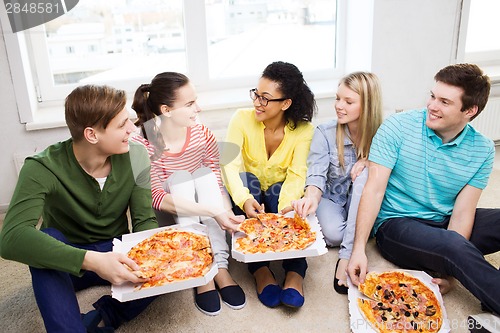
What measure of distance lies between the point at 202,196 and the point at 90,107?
2.19 feet

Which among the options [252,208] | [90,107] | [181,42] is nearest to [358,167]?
[252,208]

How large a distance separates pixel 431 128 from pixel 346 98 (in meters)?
0.40

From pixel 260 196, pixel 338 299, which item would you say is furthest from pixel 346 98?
pixel 338 299

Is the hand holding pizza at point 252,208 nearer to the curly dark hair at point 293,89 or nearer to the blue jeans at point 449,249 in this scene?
the curly dark hair at point 293,89

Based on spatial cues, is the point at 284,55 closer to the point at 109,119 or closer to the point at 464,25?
the point at 464,25

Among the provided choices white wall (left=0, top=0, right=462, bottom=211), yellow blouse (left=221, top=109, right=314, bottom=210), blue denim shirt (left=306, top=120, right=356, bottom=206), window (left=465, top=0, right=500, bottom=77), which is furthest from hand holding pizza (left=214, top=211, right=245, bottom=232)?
window (left=465, top=0, right=500, bottom=77)

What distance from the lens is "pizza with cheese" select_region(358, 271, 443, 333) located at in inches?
63.1

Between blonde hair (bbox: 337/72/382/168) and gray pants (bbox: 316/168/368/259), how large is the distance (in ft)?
0.49

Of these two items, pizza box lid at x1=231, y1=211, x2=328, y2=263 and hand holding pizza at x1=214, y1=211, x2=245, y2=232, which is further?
hand holding pizza at x1=214, y1=211, x2=245, y2=232

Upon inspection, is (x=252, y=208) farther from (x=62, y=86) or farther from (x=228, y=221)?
(x=62, y=86)

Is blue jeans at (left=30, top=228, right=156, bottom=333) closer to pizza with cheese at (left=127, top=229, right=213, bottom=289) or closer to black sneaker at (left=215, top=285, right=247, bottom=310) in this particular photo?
pizza with cheese at (left=127, top=229, right=213, bottom=289)

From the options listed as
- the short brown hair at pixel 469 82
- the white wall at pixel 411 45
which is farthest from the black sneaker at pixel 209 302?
the white wall at pixel 411 45

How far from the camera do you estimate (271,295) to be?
1849 millimetres

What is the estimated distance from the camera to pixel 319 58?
11.1 ft
